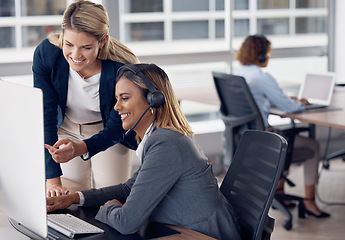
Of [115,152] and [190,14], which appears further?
[190,14]

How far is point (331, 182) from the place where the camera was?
4.69 metres

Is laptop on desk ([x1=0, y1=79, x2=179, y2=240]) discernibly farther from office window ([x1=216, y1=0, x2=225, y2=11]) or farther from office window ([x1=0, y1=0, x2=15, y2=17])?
office window ([x1=216, y1=0, x2=225, y2=11])

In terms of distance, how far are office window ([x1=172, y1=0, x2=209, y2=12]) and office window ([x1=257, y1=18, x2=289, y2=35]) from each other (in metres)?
0.57

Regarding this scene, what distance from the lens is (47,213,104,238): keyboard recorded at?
1.60 meters

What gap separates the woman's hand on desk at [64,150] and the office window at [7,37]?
2.55 metres

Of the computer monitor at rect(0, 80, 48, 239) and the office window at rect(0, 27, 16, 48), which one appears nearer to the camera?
the computer monitor at rect(0, 80, 48, 239)

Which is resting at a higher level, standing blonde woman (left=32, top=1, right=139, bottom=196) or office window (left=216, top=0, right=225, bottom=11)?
office window (left=216, top=0, right=225, bottom=11)

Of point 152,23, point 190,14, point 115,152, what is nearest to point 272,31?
point 190,14

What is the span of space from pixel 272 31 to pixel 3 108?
4.36m

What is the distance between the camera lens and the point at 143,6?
4.93m

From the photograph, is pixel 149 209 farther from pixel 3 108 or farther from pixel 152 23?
pixel 152 23

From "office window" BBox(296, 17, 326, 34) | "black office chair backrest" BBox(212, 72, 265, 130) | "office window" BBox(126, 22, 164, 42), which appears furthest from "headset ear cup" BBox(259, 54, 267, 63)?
"office window" BBox(296, 17, 326, 34)

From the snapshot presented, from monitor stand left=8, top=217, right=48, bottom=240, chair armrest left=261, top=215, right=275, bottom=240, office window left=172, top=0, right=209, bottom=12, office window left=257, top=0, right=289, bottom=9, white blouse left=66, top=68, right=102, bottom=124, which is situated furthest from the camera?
office window left=257, top=0, right=289, bottom=9

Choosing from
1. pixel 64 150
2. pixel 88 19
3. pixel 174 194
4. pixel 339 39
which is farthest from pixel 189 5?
pixel 174 194
